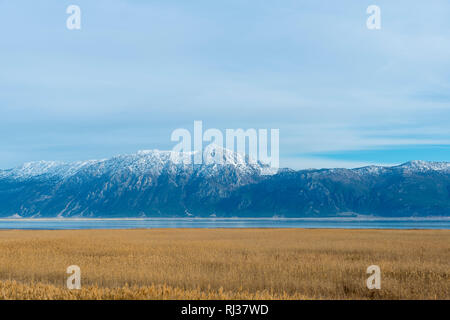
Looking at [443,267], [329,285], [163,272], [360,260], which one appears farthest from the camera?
[360,260]

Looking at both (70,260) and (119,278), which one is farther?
(70,260)

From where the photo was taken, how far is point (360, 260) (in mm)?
35438

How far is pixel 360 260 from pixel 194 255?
12.4m
